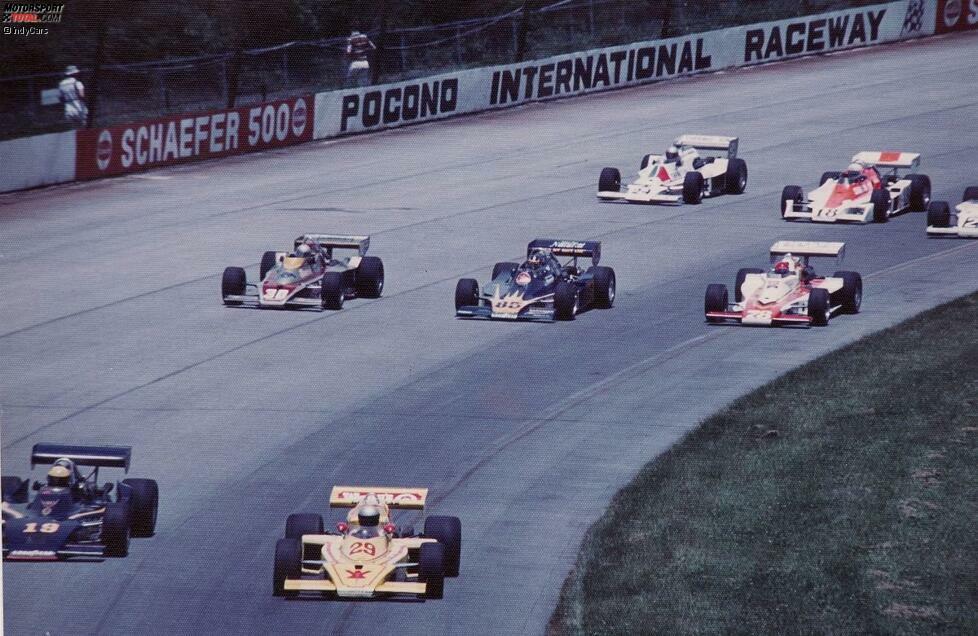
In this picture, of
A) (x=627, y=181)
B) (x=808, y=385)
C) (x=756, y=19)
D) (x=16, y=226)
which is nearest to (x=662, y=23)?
(x=756, y=19)

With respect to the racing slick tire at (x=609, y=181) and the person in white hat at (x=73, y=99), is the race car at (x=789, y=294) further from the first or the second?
the person in white hat at (x=73, y=99)

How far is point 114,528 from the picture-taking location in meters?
15.9

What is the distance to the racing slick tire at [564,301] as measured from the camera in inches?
1016

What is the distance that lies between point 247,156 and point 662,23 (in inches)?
723

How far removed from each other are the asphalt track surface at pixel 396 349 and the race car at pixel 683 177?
0.42m

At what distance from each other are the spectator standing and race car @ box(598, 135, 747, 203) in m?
14.1

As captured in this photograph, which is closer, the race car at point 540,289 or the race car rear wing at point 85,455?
the race car rear wing at point 85,455

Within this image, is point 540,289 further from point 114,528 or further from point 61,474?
point 114,528

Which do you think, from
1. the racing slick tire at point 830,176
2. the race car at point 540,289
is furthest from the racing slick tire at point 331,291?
the racing slick tire at point 830,176

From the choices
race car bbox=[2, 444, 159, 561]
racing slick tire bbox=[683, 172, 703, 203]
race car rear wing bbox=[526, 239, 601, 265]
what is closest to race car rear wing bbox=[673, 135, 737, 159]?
racing slick tire bbox=[683, 172, 703, 203]

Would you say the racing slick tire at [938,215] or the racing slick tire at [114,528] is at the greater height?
the racing slick tire at [938,215]

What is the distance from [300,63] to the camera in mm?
47531

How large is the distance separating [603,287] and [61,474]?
12.2 meters

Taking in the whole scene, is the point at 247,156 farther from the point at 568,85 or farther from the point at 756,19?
the point at 756,19
